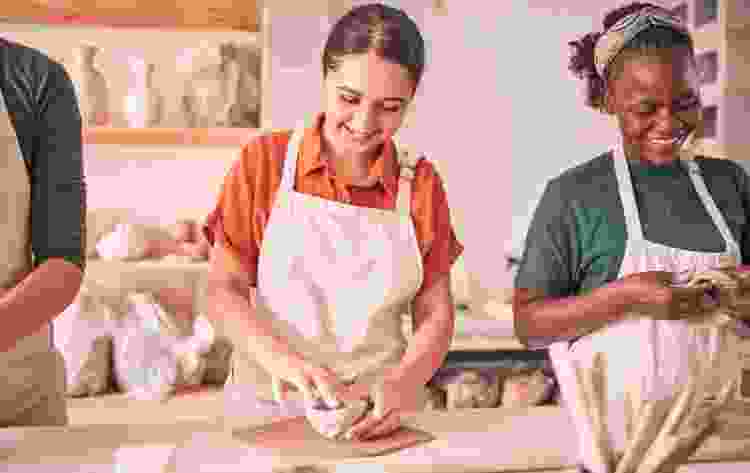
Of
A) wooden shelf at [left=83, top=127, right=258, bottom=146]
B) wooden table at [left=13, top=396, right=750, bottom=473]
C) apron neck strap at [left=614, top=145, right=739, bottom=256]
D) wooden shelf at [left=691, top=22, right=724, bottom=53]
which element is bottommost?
wooden table at [left=13, top=396, right=750, bottom=473]

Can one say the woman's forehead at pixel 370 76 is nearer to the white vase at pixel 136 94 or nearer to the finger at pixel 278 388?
the white vase at pixel 136 94

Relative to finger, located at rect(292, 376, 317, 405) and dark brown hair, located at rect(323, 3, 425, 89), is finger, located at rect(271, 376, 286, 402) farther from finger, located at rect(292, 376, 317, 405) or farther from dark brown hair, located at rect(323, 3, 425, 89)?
dark brown hair, located at rect(323, 3, 425, 89)

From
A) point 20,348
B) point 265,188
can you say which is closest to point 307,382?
point 265,188

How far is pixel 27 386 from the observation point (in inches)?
38.5

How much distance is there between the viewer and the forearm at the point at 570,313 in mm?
1051

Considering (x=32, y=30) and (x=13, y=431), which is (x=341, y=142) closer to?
(x=32, y=30)

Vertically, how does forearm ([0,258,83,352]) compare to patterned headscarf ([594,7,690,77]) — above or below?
below

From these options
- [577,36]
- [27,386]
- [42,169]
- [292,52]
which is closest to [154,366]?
[27,386]

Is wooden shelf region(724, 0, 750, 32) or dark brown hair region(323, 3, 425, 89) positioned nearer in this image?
dark brown hair region(323, 3, 425, 89)

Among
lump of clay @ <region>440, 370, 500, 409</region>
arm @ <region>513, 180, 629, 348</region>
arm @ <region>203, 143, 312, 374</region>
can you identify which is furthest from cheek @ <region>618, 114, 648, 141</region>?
arm @ <region>203, 143, 312, 374</region>

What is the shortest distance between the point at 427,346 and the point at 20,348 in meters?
0.51

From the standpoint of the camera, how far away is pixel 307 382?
978mm

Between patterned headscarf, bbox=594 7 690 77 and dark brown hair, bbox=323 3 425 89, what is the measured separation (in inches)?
9.8

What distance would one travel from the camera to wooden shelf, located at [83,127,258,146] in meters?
0.97
